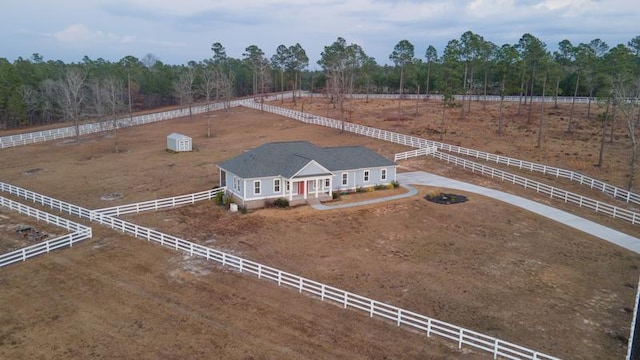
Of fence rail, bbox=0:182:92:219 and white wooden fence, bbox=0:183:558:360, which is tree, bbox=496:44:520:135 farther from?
fence rail, bbox=0:182:92:219

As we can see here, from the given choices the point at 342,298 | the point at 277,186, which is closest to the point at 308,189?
the point at 277,186

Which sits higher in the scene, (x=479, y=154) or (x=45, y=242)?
(x=479, y=154)

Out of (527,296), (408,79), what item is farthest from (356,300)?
(408,79)

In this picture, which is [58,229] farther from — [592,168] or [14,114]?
[14,114]

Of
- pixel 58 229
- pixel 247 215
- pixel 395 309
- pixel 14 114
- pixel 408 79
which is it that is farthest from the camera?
pixel 408 79

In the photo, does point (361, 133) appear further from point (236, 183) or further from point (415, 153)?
point (236, 183)

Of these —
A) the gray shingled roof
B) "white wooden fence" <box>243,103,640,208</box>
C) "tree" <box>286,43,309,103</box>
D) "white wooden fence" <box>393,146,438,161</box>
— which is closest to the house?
the gray shingled roof
